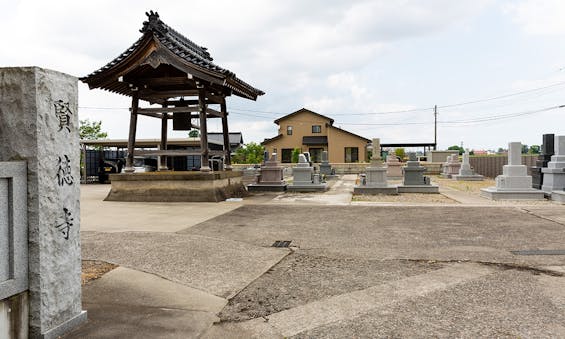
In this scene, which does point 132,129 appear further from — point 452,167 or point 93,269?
point 452,167

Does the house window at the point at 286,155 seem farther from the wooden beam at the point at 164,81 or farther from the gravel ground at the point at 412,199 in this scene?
the wooden beam at the point at 164,81

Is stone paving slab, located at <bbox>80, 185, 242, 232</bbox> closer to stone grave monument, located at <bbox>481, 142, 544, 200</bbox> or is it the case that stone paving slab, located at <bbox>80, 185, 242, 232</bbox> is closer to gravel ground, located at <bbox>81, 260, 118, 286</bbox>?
gravel ground, located at <bbox>81, 260, 118, 286</bbox>

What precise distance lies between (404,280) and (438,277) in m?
0.44

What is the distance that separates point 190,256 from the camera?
5.12 m

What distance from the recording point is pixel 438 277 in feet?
14.1

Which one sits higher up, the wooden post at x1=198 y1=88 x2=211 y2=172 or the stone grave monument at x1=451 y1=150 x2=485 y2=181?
the wooden post at x1=198 y1=88 x2=211 y2=172

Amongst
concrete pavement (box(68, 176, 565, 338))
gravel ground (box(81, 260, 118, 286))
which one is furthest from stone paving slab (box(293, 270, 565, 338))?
gravel ground (box(81, 260, 118, 286))

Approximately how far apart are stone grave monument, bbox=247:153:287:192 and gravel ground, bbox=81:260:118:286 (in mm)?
12342

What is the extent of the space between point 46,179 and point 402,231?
613 centimetres

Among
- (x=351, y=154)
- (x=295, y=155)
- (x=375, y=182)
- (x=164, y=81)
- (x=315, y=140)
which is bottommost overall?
(x=375, y=182)

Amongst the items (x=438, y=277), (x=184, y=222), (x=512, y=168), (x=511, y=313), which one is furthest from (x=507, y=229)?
(x=512, y=168)

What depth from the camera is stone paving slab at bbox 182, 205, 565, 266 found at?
555 cm

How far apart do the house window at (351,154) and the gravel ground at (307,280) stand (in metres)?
35.3

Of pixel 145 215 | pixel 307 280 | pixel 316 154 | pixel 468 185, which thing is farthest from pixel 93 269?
pixel 316 154
